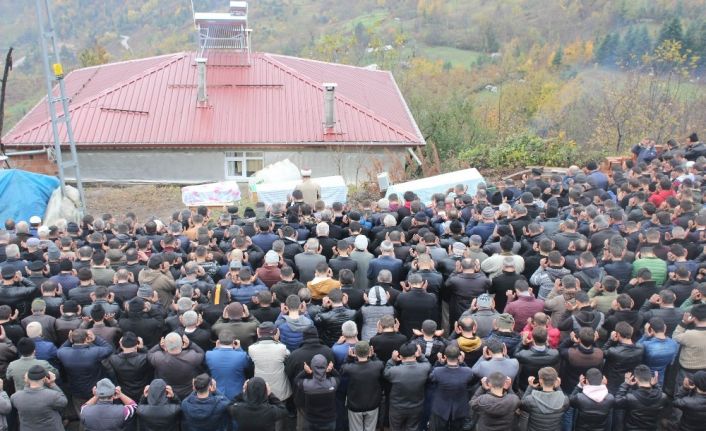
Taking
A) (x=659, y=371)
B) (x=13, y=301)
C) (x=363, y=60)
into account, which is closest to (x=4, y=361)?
(x=13, y=301)

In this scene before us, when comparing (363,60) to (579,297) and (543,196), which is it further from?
(579,297)

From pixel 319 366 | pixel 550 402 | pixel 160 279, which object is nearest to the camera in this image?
pixel 550 402

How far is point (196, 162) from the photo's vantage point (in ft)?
74.8

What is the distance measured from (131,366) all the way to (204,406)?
3.81ft

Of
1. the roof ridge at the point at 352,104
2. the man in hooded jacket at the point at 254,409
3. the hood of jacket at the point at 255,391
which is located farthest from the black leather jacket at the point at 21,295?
the roof ridge at the point at 352,104

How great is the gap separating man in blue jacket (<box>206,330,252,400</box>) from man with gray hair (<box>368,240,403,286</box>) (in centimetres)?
248

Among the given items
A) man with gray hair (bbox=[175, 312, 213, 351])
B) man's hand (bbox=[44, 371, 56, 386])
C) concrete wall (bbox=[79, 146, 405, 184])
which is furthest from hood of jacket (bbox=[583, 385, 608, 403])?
concrete wall (bbox=[79, 146, 405, 184])

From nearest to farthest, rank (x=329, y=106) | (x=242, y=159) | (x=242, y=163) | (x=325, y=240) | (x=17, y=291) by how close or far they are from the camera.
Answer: (x=17, y=291) → (x=325, y=240) → (x=329, y=106) → (x=242, y=159) → (x=242, y=163)

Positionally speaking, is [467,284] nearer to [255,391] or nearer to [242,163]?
[255,391]

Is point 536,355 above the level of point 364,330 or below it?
above

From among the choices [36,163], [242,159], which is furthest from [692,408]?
[36,163]

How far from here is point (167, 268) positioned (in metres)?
8.80

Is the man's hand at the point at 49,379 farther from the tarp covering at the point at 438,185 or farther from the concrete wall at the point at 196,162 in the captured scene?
the concrete wall at the point at 196,162

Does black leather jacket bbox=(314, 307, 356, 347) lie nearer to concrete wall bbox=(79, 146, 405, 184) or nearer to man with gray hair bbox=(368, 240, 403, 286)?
man with gray hair bbox=(368, 240, 403, 286)
